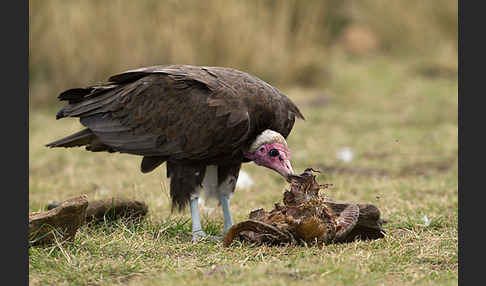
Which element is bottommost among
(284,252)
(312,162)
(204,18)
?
(312,162)

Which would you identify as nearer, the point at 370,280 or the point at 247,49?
the point at 370,280

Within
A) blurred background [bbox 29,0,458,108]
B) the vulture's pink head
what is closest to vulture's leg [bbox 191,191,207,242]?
the vulture's pink head

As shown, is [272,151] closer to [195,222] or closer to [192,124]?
[192,124]

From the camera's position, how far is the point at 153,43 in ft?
35.7

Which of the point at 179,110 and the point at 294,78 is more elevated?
the point at 179,110

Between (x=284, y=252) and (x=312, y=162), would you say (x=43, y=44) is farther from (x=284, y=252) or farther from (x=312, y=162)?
(x=284, y=252)

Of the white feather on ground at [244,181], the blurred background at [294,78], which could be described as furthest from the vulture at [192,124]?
the white feather on ground at [244,181]

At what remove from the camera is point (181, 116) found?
4.91 meters

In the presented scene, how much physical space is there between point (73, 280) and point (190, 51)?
7.26 meters

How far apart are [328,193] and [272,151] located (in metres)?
1.92

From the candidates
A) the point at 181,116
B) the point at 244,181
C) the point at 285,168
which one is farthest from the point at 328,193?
the point at 181,116

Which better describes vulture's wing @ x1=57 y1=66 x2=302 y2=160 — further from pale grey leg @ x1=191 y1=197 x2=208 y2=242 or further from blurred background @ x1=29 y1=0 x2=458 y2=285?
blurred background @ x1=29 y1=0 x2=458 y2=285

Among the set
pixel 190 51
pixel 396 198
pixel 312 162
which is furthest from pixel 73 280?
pixel 190 51

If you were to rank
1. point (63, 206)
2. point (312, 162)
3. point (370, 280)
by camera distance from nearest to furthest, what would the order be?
1. point (370, 280)
2. point (63, 206)
3. point (312, 162)
